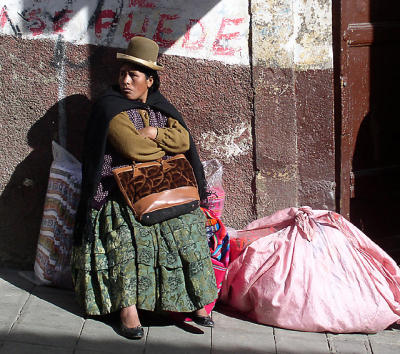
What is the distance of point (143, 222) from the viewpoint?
379cm

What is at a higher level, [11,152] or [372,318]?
[11,152]

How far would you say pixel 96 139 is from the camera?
12.5ft

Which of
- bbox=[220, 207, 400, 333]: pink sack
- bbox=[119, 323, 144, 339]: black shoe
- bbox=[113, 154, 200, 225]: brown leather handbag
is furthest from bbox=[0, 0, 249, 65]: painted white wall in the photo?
bbox=[119, 323, 144, 339]: black shoe

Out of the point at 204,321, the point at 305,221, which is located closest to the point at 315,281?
the point at 305,221

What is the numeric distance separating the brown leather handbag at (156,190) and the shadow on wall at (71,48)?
0.78 meters

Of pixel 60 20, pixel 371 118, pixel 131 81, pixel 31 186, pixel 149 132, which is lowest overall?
pixel 31 186

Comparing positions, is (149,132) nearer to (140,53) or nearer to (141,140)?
(141,140)

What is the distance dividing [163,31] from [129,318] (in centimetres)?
173

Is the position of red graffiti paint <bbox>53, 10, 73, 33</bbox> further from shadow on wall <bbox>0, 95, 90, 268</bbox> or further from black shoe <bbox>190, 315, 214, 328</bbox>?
black shoe <bbox>190, 315, 214, 328</bbox>

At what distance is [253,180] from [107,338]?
1.44 meters

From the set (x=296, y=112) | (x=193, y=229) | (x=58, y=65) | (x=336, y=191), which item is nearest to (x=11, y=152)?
(x=58, y=65)

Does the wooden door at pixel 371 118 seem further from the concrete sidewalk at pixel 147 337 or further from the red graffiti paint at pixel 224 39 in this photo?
the concrete sidewalk at pixel 147 337

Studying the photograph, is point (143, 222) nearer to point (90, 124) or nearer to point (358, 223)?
point (90, 124)

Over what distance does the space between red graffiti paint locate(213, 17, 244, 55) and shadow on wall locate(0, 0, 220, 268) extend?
0.45ft
